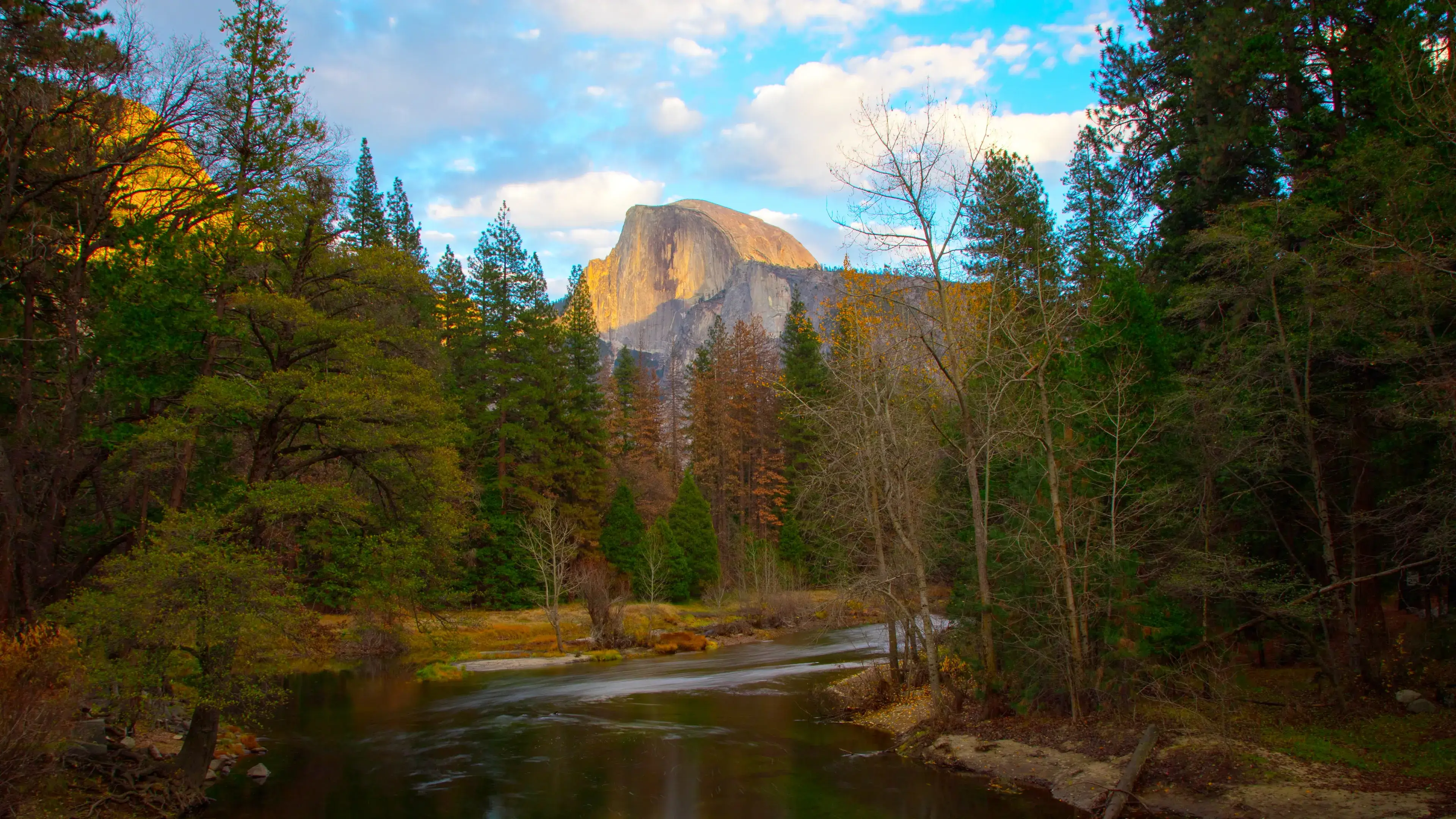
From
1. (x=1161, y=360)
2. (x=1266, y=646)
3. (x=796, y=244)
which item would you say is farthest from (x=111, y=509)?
(x=796, y=244)

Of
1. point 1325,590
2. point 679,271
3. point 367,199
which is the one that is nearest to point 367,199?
point 367,199

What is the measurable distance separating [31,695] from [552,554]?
77.0 ft

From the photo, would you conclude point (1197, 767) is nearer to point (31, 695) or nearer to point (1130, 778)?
point (1130, 778)

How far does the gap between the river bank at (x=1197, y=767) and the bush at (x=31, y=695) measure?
13.6 meters

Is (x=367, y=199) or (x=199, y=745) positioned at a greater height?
(x=367, y=199)

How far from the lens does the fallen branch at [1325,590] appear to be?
38.2 ft

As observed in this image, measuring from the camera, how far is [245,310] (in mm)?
13953

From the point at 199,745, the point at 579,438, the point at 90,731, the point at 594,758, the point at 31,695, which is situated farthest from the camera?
the point at 579,438

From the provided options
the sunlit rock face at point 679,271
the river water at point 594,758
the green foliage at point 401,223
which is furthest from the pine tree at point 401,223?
the sunlit rock face at point 679,271

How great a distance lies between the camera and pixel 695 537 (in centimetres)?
4281

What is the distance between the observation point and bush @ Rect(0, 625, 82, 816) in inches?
363

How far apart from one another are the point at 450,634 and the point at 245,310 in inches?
279

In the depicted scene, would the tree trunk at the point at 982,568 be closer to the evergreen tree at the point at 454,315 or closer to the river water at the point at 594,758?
the river water at the point at 594,758

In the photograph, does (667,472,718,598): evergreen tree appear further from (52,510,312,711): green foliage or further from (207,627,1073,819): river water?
(52,510,312,711): green foliage
